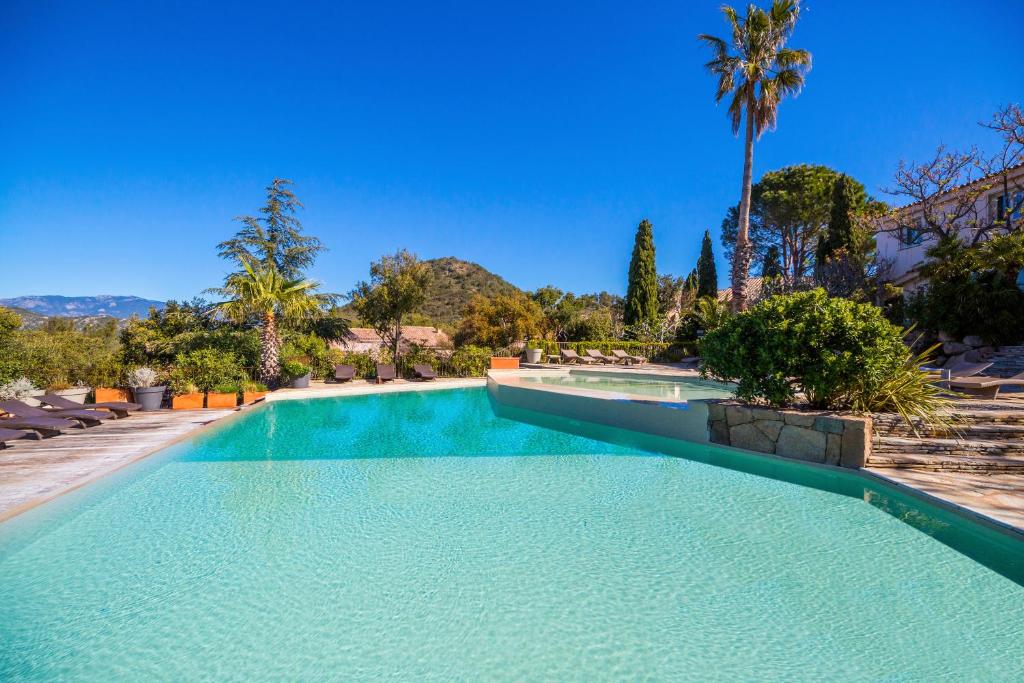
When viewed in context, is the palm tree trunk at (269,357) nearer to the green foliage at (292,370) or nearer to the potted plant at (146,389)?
the green foliage at (292,370)

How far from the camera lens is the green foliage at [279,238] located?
2055cm

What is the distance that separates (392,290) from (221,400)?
25.9 ft

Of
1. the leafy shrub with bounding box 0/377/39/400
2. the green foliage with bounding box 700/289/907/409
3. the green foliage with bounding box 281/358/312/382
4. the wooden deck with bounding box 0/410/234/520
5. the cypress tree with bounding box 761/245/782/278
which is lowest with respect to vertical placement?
the wooden deck with bounding box 0/410/234/520

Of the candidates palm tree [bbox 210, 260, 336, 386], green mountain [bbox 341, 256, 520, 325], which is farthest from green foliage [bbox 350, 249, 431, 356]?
green mountain [bbox 341, 256, 520, 325]

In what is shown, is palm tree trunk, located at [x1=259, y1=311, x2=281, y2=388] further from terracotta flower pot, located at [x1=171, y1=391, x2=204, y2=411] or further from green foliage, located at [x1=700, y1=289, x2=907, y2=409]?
green foliage, located at [x1=700, y1=289, x2=907, y2=409]

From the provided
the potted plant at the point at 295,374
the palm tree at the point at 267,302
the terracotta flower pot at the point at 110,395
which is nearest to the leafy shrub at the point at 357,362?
the potted plant at the point at 295,374

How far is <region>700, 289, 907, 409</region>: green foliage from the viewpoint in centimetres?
584

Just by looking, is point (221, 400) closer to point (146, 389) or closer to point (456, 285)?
point (146, 389)

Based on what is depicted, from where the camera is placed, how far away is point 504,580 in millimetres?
3330

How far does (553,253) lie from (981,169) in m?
29.5

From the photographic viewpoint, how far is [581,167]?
99.3ft

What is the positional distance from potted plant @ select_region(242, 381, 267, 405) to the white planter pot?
10.1ft

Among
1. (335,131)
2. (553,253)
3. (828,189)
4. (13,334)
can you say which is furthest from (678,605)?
(553,253)

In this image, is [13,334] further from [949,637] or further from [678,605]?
[949,637]
